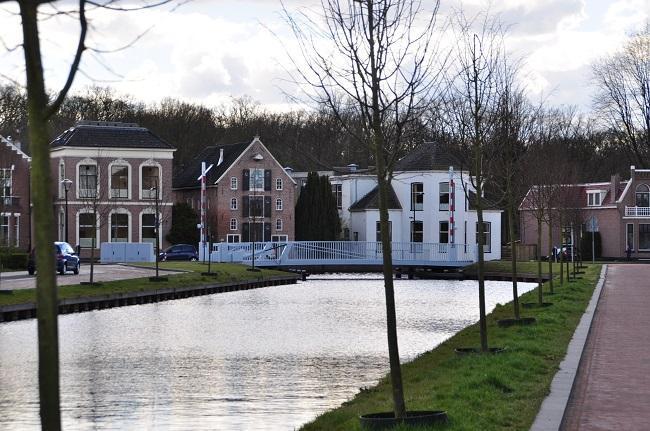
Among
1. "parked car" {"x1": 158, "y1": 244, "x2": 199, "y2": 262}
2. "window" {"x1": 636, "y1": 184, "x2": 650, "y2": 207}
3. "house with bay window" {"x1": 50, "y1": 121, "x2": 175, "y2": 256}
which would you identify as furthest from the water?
"window" {"x1": 636, "y1": 184, "x2": 650, "y2": 207}

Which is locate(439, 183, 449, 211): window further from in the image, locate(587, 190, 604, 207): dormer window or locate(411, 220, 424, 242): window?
locate(587, 190, 604, 207): dormer window

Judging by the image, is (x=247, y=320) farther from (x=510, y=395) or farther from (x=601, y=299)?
(x=510, y=395)

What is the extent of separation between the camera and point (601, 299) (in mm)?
33469

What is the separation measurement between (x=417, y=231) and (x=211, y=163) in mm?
18503

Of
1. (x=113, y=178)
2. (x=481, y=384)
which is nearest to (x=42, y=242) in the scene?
(x=481, y=384)

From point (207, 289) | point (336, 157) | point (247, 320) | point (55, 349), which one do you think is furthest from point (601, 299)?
point (336, 157)

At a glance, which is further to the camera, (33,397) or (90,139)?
(90,139)

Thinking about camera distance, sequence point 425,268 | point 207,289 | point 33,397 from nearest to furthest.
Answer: point 33,397, point 207,289, point 425,268

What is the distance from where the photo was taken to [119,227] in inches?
3233

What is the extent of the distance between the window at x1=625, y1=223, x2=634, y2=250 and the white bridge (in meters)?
14.1

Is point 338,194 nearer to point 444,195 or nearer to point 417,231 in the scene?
point 417,231

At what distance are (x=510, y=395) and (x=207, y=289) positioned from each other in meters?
36.5

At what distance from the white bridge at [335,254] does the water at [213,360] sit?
28957 millimetres

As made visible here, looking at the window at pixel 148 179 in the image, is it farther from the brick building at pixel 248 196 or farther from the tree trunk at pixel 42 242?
the tree trunk at pixel 42 242
